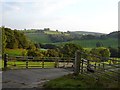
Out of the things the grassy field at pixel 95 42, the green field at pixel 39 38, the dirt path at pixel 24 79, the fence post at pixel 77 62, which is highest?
the green field at pixel 39 38

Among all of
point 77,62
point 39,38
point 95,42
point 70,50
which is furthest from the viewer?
point 39,38

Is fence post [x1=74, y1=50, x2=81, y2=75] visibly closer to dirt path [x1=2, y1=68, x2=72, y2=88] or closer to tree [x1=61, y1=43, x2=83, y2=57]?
dirt path [x1=2, y1=68, x2=72, y2=88]

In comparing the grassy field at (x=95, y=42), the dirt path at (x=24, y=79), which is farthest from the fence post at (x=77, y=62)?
the grassy field at (x=95, y=42)

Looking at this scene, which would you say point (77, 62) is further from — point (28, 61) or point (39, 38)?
point (39, 38)

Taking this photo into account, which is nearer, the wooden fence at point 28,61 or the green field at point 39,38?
the wooden fence at point 28,61

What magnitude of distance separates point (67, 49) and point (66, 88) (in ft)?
182

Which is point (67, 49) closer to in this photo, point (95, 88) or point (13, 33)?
point (13, 33)

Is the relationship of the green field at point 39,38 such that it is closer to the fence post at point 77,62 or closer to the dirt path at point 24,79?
the dirt path at point 24,79

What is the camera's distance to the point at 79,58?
13406 mm

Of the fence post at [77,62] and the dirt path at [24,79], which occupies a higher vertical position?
the fence post at [77,62]

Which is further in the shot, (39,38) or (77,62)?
(39,38)

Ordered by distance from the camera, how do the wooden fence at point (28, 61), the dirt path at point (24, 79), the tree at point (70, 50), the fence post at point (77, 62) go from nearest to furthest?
the dirt path at point (24, 79) → the fence post at point (77, 62) → the wooden fence at point (28, 61) → the tree at point (70, 50)

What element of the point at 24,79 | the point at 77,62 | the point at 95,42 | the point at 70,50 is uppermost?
the point at 95,42

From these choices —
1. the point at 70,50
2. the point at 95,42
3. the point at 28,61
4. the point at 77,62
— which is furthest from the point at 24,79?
the point at 95,42
